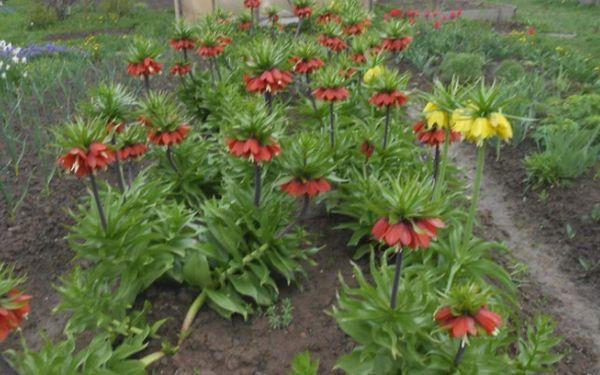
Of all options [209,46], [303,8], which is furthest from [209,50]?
[303,8]

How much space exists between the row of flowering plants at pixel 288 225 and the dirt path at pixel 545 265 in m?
0.43

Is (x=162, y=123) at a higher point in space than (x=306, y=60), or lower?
lower

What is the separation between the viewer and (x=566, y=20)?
13758mm

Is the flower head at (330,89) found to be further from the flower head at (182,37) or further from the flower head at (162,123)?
the flower head at (182,37)

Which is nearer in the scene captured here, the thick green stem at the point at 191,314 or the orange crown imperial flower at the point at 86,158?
the orange crown imperial flower at the point at 86,158

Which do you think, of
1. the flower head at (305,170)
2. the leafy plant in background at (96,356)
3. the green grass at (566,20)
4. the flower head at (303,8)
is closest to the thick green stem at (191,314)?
the leafy plant in background at (96,356)

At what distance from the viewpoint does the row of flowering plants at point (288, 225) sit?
237 cm

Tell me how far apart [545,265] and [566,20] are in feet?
38.3

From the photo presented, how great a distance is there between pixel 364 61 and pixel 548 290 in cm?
230

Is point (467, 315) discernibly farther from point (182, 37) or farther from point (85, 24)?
point (85, 24)

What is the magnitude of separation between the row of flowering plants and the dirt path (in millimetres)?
425

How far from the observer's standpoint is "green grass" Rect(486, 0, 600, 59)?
10.6 meters

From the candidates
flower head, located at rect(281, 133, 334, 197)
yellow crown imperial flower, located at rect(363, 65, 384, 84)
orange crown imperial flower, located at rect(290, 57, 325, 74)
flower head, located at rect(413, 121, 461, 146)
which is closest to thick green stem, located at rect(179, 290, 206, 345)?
flower head, located at rect(281, 133, 334, 197)

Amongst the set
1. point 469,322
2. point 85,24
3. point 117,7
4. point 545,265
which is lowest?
point 545,265
